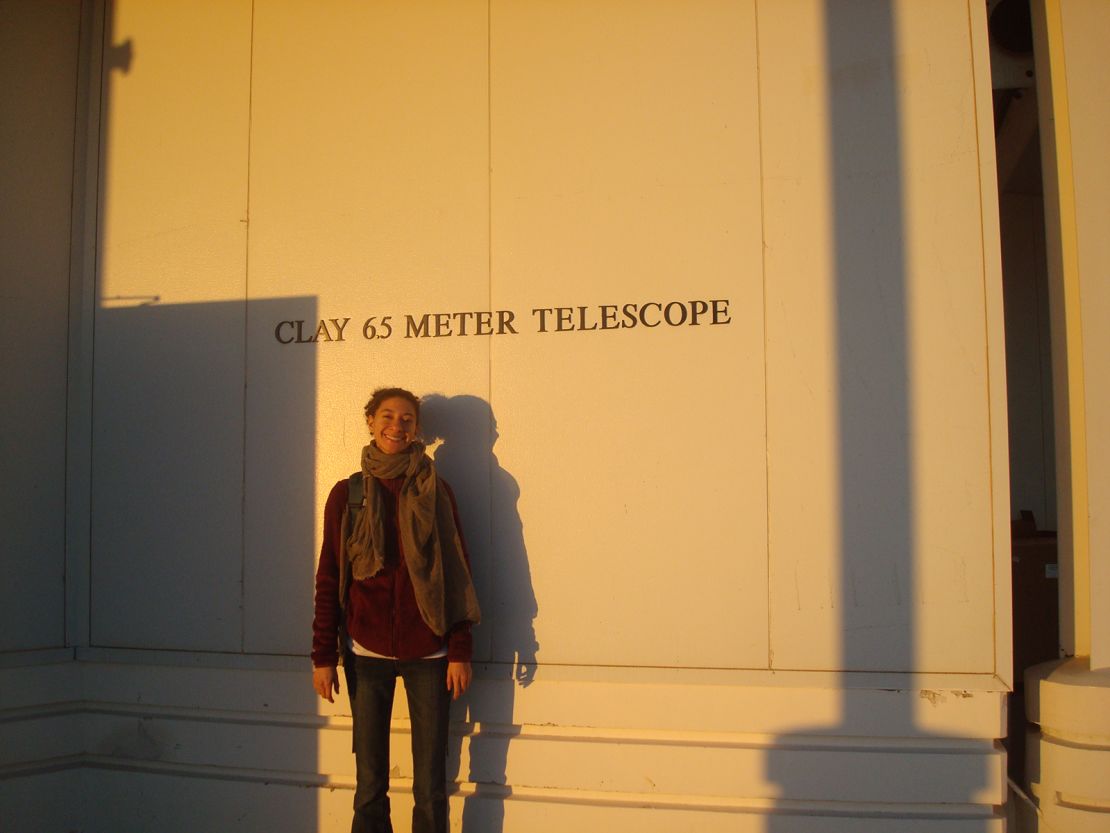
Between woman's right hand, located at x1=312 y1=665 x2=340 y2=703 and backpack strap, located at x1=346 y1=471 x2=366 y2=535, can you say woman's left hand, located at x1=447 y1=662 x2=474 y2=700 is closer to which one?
woman's right hand, located at x1=312 y1=665 x2=340 y2=703

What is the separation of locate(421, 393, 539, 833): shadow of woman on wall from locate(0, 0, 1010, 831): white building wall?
0.06ft

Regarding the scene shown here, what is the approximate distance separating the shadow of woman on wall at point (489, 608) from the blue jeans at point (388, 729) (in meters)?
0.39

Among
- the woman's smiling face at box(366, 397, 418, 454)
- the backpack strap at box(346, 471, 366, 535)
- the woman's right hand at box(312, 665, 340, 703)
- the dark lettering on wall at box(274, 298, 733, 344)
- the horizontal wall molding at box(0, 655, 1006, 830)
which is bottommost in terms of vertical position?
the horizontal wall molding at box(0, 655, 1006, 830)

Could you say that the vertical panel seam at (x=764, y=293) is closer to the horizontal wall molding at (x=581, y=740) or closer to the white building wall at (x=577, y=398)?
the white building wall at (x=577, y=398)

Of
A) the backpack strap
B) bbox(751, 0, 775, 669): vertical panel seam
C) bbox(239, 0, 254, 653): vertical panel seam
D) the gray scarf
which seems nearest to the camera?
the gray scarf

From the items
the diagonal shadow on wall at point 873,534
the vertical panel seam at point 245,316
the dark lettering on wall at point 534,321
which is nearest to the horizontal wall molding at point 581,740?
the diagonal shadow on wall at point 873,534

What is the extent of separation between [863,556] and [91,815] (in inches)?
157

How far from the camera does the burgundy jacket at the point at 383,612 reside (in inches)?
A: 142

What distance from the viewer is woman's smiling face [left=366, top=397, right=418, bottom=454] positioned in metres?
3.74

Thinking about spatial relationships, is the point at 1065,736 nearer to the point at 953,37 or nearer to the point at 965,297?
the point at 965,297

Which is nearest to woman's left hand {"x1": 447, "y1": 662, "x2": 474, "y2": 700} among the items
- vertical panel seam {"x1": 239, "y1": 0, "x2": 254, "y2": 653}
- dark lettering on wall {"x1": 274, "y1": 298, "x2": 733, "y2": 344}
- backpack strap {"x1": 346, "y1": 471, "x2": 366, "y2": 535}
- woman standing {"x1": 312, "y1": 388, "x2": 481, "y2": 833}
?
woman standing {"x1": 312, "y1": 388, "x2": 481, "y2": 833}

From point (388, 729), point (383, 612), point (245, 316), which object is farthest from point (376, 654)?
point (245, 316)

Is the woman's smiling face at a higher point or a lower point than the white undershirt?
higher

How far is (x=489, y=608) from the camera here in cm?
408
